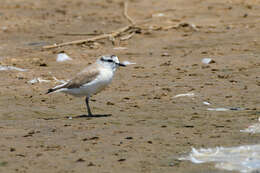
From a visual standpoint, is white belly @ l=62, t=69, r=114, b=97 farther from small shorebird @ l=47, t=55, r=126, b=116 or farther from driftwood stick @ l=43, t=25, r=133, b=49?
driftwood stick @ l=43, t=25, r=133, b=49

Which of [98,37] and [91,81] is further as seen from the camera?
[98,37]

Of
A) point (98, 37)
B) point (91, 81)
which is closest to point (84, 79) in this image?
point (91, 81)

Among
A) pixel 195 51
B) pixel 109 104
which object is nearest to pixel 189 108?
pixel 109 104

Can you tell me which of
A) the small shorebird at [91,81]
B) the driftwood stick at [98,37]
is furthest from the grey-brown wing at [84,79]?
the driftwood stick at [98,37]

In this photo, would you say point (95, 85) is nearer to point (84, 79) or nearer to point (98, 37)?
point (84, 79)

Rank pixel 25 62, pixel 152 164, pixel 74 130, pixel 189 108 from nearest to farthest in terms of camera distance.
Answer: pixel 152 164 < pixel 74 130 < pixel 189 108 < pixel 25 62

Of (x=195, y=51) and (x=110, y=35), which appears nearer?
(x=195, y=51)

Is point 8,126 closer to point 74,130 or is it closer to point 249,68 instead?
point 74,130

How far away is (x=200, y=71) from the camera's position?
11.7m

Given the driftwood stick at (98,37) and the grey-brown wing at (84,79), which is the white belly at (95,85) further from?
the driftwood stick at (98,37)

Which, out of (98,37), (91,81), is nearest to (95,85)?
(91,81)

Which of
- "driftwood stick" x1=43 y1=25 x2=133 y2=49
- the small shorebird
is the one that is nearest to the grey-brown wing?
the small shorebird

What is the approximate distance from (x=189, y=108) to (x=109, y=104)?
43.9 inches

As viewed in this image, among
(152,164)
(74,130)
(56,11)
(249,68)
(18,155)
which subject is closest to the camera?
(152,164)
